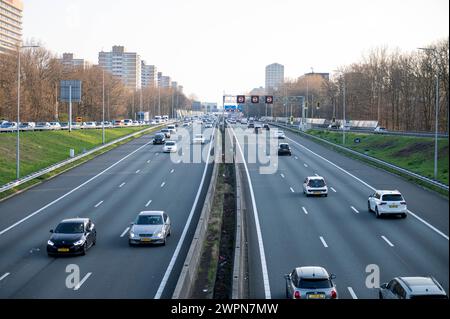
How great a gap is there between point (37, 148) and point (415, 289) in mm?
52311

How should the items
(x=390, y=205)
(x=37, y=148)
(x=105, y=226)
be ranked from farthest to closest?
(x=37, y=148) < (x=390, y=205) < (x=105, y=226)

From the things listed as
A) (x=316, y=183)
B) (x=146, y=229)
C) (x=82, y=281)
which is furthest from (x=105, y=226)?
(x=316, y=183)

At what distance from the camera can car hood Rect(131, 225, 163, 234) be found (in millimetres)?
26938

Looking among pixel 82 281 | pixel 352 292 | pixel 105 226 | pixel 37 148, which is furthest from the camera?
pixel 37 148

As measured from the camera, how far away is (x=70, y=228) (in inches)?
1032

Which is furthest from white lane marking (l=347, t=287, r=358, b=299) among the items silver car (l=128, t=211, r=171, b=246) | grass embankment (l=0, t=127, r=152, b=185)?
grass embankment (l=0, t=127, r=152, b=185)

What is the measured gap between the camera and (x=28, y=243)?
2734 cm

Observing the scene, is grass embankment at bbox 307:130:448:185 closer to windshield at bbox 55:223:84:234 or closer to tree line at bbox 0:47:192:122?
windshield at bbox 55:223:84:234

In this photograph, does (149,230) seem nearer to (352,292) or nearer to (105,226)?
(105,226)

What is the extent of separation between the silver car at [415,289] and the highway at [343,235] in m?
1.02

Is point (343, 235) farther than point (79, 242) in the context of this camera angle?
Yes

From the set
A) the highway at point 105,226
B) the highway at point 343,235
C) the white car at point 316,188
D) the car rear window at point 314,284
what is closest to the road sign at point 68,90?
the highway at point 105,226

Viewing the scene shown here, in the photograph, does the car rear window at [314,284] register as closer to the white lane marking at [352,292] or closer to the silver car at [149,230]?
the white lane marking at [352,292]

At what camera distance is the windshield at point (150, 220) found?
Answer: 28188 millimetres
